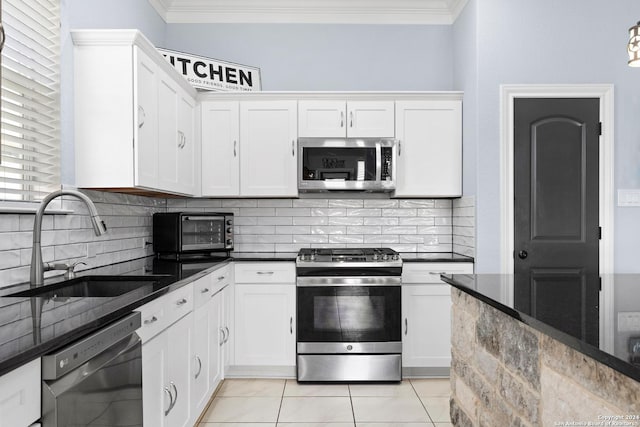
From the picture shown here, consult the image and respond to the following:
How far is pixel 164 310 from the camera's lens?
79.0 inches

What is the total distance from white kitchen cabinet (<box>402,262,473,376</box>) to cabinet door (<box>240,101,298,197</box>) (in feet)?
3.83

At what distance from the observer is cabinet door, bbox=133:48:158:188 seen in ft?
8.16

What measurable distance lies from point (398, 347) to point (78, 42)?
2.81m

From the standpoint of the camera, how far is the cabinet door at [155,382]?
5.91 feet

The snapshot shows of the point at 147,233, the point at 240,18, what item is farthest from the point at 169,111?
the point at 240,18

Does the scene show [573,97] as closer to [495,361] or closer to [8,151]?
[495,361]

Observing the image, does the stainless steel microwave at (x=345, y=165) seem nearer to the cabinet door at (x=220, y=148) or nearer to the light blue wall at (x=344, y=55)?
the cabinet door at (x=220, y=148)

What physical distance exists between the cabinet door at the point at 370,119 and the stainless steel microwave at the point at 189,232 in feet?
4.18

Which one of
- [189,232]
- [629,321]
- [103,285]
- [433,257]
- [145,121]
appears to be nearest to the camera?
[629,321]

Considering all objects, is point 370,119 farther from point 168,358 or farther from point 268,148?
point 168,358

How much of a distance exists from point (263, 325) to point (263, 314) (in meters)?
0.08

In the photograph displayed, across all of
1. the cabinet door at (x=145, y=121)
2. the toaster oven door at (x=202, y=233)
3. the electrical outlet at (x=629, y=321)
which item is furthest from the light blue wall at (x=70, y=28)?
the electrical outlet at (x=629, y=321)

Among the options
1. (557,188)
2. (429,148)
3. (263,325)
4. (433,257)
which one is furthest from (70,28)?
(557,188)

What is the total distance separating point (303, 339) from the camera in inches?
133
